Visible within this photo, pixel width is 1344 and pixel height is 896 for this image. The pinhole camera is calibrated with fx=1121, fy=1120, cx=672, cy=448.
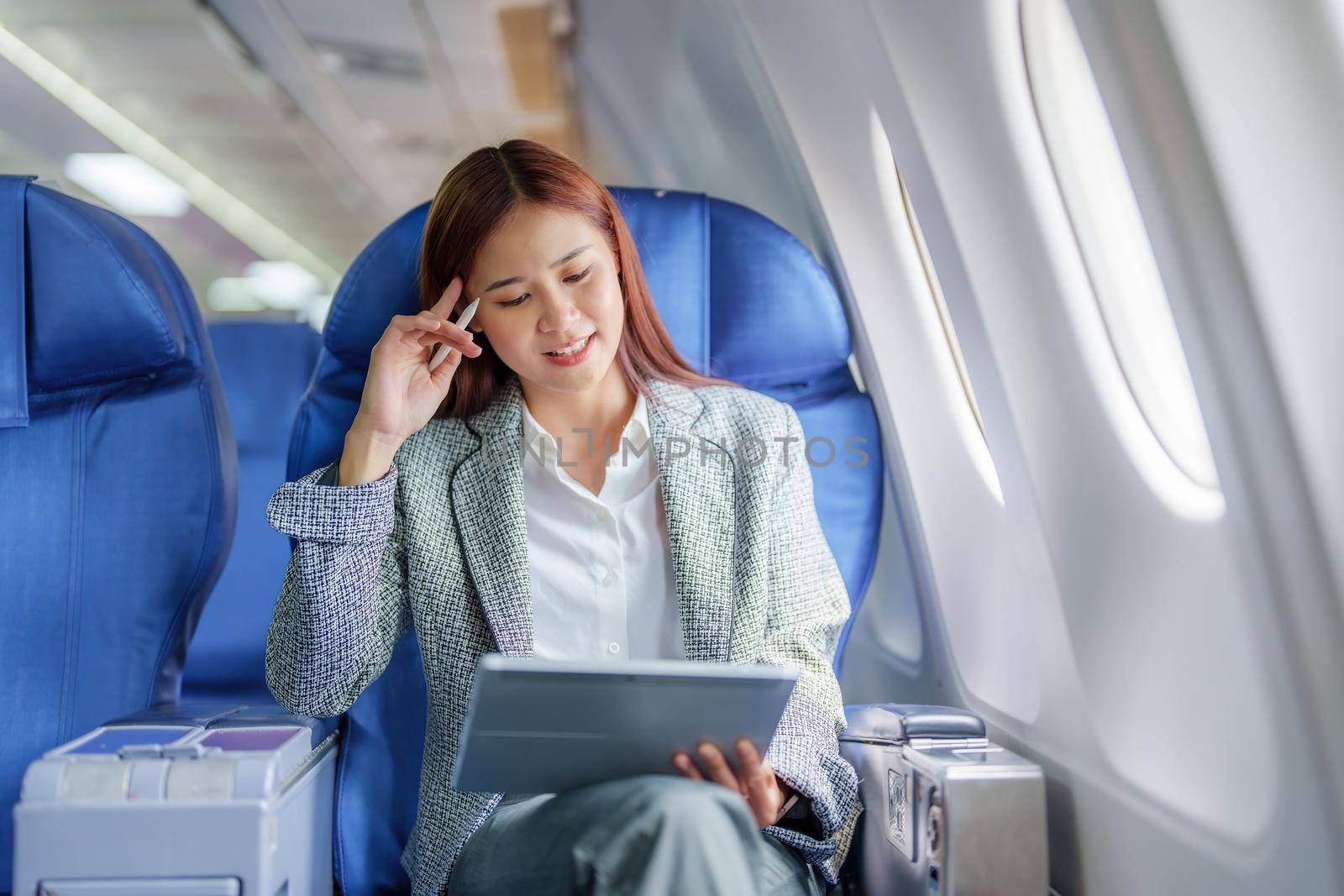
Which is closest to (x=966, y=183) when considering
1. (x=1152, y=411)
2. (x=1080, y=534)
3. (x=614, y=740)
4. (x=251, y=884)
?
(x=1152, y=411)

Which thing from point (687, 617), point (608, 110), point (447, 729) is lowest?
point (447, 729)

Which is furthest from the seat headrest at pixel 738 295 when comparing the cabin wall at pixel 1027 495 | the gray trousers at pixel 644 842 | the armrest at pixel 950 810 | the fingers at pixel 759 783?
the gray trousers at pixel 644 842

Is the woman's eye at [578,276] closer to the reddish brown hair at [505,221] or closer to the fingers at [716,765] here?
the reddish brown hair at [505,221]

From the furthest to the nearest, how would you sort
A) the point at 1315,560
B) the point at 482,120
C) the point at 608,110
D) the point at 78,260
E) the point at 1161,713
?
the point at 482,120, the point at 608,110, the point at 78,260, the point at 1161,713, the point at 1315,560

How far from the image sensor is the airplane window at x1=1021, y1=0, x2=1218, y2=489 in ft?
4.73

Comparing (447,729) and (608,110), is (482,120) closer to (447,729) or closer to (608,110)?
(608,110)

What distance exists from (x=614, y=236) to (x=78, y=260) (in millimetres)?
817

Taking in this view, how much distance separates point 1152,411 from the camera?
1420 mm

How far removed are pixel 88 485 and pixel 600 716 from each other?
102 cm

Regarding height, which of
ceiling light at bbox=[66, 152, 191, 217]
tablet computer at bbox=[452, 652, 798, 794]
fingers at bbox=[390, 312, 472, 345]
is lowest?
tablet computer at bbox=[452, 652, 798, 794]

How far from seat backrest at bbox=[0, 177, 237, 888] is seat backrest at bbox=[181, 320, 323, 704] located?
77 centimetres

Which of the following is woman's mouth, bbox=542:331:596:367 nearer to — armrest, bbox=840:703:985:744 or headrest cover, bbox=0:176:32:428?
armrest, bbox=840:703:985:744

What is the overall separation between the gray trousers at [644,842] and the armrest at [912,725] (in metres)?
0.39

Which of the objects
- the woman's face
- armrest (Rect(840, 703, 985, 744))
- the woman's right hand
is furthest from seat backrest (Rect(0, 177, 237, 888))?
armrest (Rect(840, 703, 985, 744))
